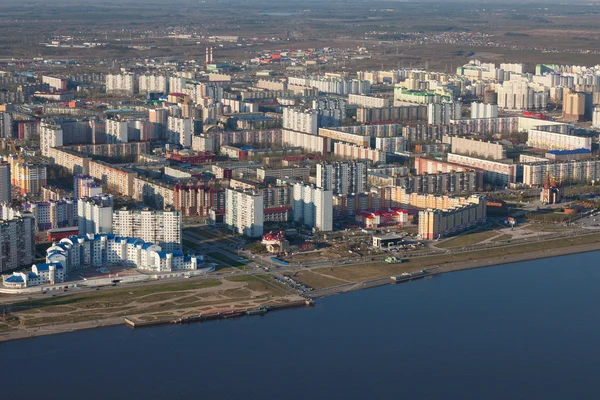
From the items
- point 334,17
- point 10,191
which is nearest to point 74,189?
point 10,191

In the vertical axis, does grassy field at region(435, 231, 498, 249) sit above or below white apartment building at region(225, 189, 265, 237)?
below

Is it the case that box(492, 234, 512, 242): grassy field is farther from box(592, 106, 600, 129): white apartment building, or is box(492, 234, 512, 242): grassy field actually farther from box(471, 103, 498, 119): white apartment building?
box(471, 103, 498, 119): white apartment building

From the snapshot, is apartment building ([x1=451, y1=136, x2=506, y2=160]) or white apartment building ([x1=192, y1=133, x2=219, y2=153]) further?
white apartment building ([x1=192, y1=133, x2=219, y2=153])

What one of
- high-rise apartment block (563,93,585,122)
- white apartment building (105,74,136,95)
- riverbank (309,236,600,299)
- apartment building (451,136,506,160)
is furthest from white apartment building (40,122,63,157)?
high-rise apartment block (563,93,585,122)

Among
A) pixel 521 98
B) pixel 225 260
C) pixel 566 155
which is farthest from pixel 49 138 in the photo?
pixel 521 98

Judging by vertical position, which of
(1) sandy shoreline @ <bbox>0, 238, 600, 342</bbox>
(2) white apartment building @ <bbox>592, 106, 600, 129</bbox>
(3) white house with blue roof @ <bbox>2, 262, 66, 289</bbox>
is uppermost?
(2) white apartment building @ <bbox>592, 106, 600, 129</bbox>

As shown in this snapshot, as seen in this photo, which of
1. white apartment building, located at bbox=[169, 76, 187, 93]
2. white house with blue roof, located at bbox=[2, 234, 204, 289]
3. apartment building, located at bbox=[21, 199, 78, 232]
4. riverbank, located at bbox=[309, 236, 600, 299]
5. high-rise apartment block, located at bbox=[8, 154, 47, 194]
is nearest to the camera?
riverbank, located at bbox=[309, 236, 600, 299]

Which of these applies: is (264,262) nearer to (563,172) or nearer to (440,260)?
(440,260)
